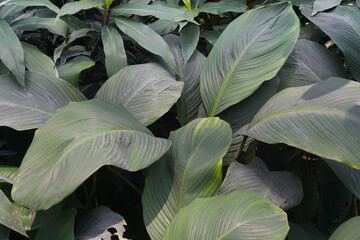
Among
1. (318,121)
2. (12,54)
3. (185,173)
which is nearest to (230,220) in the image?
(185,173)

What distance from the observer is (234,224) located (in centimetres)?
85

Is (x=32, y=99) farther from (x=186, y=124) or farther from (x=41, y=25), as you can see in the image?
(x=186, y=124)

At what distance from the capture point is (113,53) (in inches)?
49.9

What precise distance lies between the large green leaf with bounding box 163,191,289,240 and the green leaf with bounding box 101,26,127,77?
555mm

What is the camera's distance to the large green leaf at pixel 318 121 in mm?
893

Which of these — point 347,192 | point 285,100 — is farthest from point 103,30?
point 347,192

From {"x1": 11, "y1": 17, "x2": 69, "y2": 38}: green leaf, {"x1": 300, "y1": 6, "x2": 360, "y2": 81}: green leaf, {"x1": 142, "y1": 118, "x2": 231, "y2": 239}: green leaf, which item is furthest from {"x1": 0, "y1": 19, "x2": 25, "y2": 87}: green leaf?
{"x1": 300, "y1": 6, "x2": 360, "y2": 81}: green leaf

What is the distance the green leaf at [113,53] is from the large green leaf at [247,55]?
276mm

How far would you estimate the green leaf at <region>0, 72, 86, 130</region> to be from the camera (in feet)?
3.46

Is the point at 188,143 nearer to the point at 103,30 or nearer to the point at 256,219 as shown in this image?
the point at 256,219

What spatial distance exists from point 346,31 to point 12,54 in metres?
1.03

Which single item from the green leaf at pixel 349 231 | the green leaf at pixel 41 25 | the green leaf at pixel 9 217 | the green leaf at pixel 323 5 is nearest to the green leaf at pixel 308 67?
the green leaf at pixel 323 5

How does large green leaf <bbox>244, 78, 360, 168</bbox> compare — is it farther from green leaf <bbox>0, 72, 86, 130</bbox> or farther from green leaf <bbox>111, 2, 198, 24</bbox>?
green leaf <bbox>0, 72, 86, 130</bbox>

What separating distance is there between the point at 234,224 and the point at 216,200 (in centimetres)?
9
